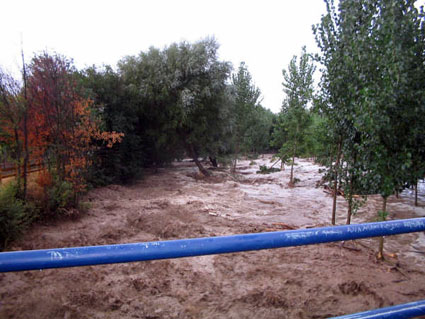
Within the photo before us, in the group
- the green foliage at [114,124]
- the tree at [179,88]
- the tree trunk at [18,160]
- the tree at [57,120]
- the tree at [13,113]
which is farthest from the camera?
the tree at [179,88]

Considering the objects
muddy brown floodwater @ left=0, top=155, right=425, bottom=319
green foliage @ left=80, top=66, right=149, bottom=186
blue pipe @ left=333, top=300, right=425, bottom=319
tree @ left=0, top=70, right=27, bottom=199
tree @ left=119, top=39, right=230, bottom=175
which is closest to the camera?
blue pipe @ left=333, top=300, right=425, bottom=319

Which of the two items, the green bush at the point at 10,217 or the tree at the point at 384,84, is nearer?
the tree at the point at 384,84

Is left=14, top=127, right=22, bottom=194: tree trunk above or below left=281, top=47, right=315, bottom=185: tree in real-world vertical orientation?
below

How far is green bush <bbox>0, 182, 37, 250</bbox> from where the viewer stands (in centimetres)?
692

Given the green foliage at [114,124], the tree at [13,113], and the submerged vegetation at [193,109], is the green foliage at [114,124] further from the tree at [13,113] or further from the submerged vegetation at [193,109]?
the tree at [13,113]

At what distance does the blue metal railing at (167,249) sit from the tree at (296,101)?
59.5ft

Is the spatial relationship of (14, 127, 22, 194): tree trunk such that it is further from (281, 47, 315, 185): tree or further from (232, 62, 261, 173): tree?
(232, 62, 261, 173): tree

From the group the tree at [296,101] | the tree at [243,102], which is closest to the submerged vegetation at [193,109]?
the tree at [296,101]

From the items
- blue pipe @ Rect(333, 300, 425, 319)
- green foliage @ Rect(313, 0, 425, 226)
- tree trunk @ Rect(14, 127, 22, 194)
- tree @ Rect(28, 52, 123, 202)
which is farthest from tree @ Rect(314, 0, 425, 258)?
tree trunk @ Rect(14, 127, 22, 194)

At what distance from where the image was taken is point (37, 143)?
9008 millimetres

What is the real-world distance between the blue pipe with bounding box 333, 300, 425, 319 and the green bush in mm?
7644

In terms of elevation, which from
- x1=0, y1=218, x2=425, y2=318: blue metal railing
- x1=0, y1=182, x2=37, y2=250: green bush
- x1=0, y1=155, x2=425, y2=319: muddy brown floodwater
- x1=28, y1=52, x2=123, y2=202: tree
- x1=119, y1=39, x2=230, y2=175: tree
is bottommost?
x1=0, y1=155, x2=425, y2=319: muddy brown floodwater

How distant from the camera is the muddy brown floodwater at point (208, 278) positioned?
4844mm

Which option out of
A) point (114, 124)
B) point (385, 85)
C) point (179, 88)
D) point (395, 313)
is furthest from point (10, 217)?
point (179, 88)
